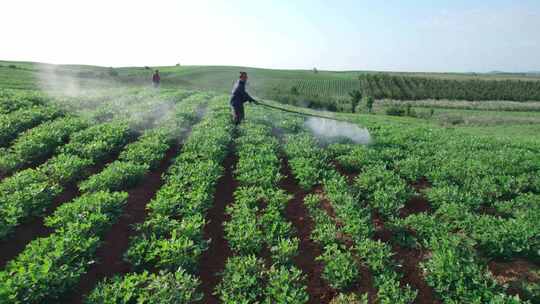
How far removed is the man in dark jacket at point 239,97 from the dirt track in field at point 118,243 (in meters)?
5.82

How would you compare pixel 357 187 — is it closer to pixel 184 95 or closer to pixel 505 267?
pixel 505 267

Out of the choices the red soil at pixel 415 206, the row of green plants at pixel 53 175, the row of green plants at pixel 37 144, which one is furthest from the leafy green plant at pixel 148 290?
the row of green plants at pixel 37 144

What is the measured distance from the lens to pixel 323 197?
27.7 feet

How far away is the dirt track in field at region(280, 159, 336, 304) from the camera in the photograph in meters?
5.60

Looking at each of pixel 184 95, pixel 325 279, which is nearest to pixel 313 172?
pixel 325 279

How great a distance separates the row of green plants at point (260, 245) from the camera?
5.25 meters

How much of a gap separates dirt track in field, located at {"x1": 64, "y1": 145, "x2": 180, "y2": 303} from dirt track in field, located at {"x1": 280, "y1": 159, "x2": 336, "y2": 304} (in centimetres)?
305

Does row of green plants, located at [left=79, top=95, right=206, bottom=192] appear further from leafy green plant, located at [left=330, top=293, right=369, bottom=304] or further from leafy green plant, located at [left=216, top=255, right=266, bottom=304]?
leafy green plant, located at [left=330, top=293, right=369, bottom=304]

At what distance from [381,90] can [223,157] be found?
2730 inches

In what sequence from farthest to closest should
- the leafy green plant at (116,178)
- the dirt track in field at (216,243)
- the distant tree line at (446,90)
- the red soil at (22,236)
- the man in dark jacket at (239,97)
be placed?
the distant tree line at (446,90), the man in dark jacket at (239,97), the leafy green plant at (116,178), the red soil at (22,236), the dirt track in field at (216,243)

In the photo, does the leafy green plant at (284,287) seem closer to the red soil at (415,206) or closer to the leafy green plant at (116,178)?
the red soil at (415,206)

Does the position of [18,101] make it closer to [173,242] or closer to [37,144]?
[37,144]

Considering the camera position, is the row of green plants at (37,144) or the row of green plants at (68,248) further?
the row of green plants at (37,144)

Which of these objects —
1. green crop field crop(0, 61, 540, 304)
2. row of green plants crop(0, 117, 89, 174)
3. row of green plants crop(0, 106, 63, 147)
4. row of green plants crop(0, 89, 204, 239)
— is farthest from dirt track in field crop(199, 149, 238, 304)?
row of green plants crop(0, 106, 63, 147)
